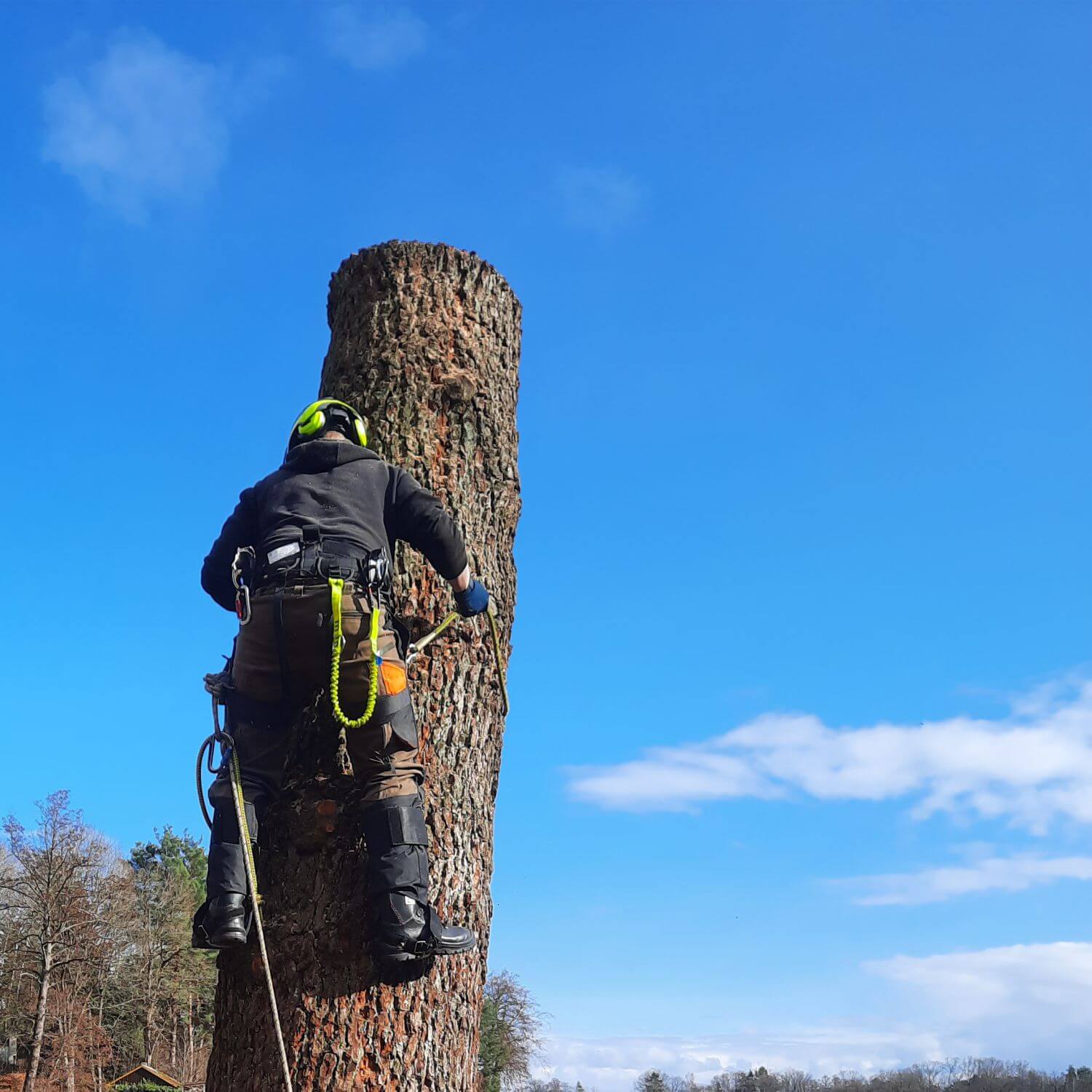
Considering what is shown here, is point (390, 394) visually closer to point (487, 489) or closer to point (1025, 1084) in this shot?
point (487, 489)

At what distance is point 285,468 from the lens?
4.34 metres

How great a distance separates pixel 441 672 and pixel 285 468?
3.52ft

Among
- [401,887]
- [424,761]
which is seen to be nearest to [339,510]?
[424,761]

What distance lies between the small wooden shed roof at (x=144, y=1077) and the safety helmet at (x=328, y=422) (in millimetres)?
45074

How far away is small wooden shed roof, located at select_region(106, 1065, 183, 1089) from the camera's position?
42375 mm

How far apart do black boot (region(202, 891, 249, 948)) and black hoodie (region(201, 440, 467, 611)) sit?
1284 millimetres

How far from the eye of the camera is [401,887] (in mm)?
3643

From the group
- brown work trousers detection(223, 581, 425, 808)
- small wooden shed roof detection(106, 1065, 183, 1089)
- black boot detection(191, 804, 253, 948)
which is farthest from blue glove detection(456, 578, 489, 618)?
small wooden shed roof detection(106, 1065, 183, 1089)

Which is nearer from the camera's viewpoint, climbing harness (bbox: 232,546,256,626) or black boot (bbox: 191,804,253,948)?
black boot (bbox: 191,804,253,948)

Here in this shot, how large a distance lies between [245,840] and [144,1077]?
157 ft

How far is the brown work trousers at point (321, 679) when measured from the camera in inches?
151

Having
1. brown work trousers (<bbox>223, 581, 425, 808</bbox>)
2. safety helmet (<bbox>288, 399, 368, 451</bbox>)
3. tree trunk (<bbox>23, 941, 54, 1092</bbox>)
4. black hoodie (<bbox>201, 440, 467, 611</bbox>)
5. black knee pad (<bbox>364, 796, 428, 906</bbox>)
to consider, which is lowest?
tree trunk (<bbox>23, 941, 54, 1092</bbox>)

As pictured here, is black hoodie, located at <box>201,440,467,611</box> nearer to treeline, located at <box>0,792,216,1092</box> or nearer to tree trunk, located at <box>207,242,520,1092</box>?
tree trunk, located at <box>207,242,520,1092</box>

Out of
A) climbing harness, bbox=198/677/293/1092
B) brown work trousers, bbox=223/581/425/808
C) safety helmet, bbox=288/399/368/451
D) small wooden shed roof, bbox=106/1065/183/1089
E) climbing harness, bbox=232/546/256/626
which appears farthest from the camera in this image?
small wooden shed roof, bbox=106/1065/183/1089
